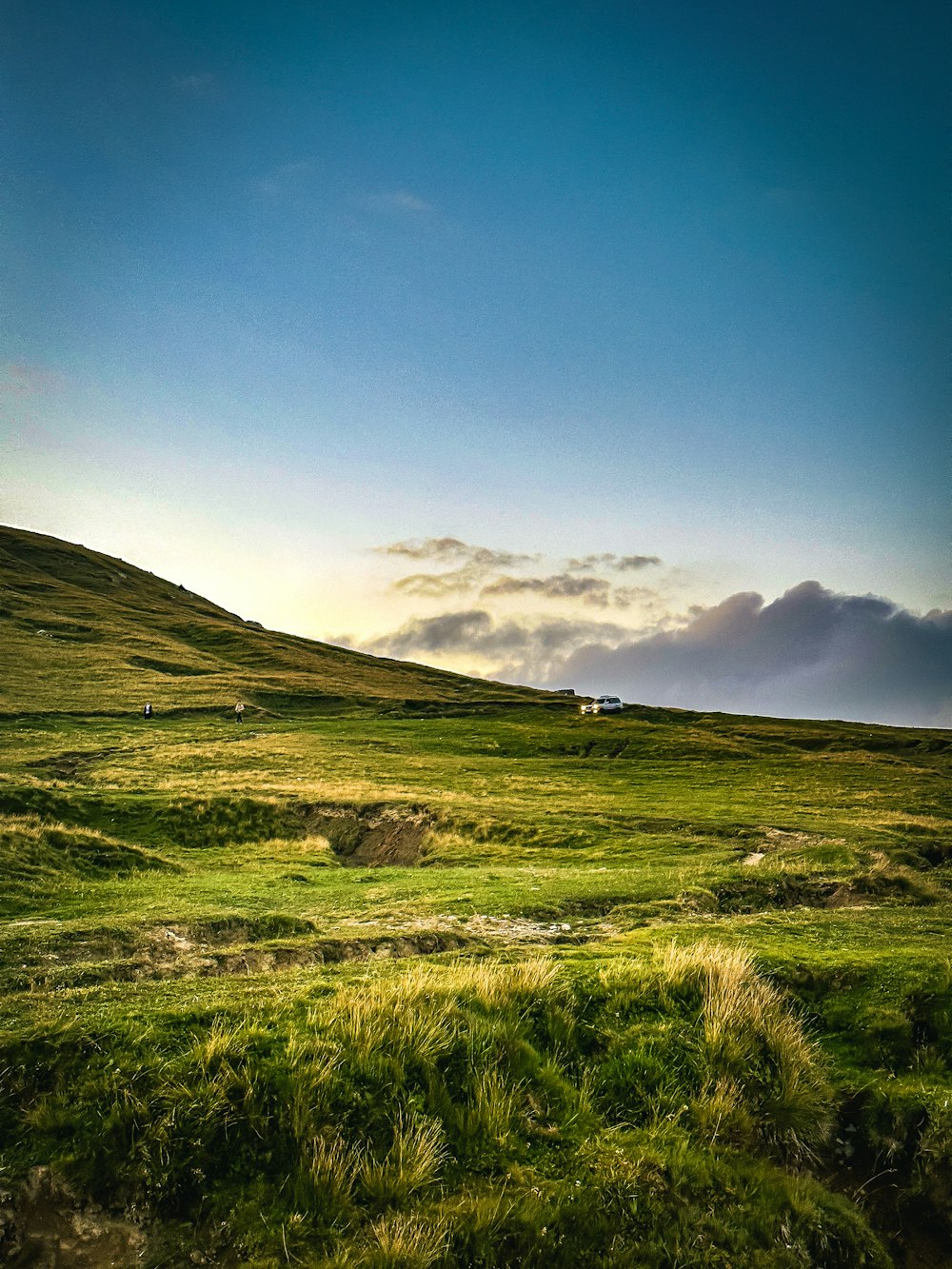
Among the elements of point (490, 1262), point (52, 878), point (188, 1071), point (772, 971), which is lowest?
point (52, 878)

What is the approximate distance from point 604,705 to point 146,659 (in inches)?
2592

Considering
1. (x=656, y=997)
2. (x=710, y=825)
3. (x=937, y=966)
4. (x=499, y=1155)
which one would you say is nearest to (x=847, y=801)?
(x=710, y=825)

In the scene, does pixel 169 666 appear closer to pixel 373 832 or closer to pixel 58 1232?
pixel 373 832

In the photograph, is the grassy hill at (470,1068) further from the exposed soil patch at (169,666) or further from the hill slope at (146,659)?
the exposed soil patch at (169,666)

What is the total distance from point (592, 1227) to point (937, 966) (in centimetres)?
819

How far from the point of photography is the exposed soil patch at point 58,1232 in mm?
6621

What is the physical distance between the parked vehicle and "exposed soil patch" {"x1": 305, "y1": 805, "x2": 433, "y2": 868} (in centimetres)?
6472

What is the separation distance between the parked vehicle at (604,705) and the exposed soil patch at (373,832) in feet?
212

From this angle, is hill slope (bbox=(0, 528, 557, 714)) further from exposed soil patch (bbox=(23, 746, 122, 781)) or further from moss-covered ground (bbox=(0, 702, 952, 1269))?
moss-covered ground (bbox=(0, 702, 952, 1269))

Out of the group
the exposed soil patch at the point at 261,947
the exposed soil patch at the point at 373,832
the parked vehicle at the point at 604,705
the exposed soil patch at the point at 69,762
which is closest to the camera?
the exposed soil patch at the point at 261,947

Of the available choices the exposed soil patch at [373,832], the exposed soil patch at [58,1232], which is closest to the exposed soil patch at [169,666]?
the exposed soil patch at [373,832]

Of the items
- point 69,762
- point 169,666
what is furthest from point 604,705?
point 69,762

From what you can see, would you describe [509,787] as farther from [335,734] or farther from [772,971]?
[772,971]

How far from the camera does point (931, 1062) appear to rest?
1011cm
